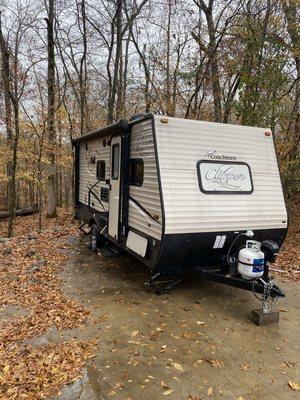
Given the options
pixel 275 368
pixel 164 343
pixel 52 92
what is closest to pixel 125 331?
pixel 164 343

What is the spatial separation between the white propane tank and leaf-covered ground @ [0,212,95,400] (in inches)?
96.2

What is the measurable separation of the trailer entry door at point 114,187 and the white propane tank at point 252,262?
2674 millimetres

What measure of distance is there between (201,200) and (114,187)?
226 cm

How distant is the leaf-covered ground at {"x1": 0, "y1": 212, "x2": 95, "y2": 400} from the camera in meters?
3.68

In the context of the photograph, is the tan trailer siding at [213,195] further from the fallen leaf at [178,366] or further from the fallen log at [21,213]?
the fallen log at [21,213]

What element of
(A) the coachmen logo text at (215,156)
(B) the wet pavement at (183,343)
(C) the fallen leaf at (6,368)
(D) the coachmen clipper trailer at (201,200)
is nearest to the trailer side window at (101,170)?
(D) the coachmen clipper trailer at (201,200)

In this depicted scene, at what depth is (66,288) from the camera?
21.3ft

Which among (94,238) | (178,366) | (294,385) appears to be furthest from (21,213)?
(294,385)

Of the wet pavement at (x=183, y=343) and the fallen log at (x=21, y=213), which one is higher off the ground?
the wet pavement at (x=183, y=343)

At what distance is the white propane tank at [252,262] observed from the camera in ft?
16.8

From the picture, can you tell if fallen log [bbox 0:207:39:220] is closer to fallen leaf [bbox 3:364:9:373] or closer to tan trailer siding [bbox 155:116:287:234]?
tan trailer siding [bbox 155:116:287:234]

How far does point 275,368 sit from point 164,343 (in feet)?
4.46

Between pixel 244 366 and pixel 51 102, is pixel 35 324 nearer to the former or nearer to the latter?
pixel 244 366

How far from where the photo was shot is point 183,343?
4.48 metres
